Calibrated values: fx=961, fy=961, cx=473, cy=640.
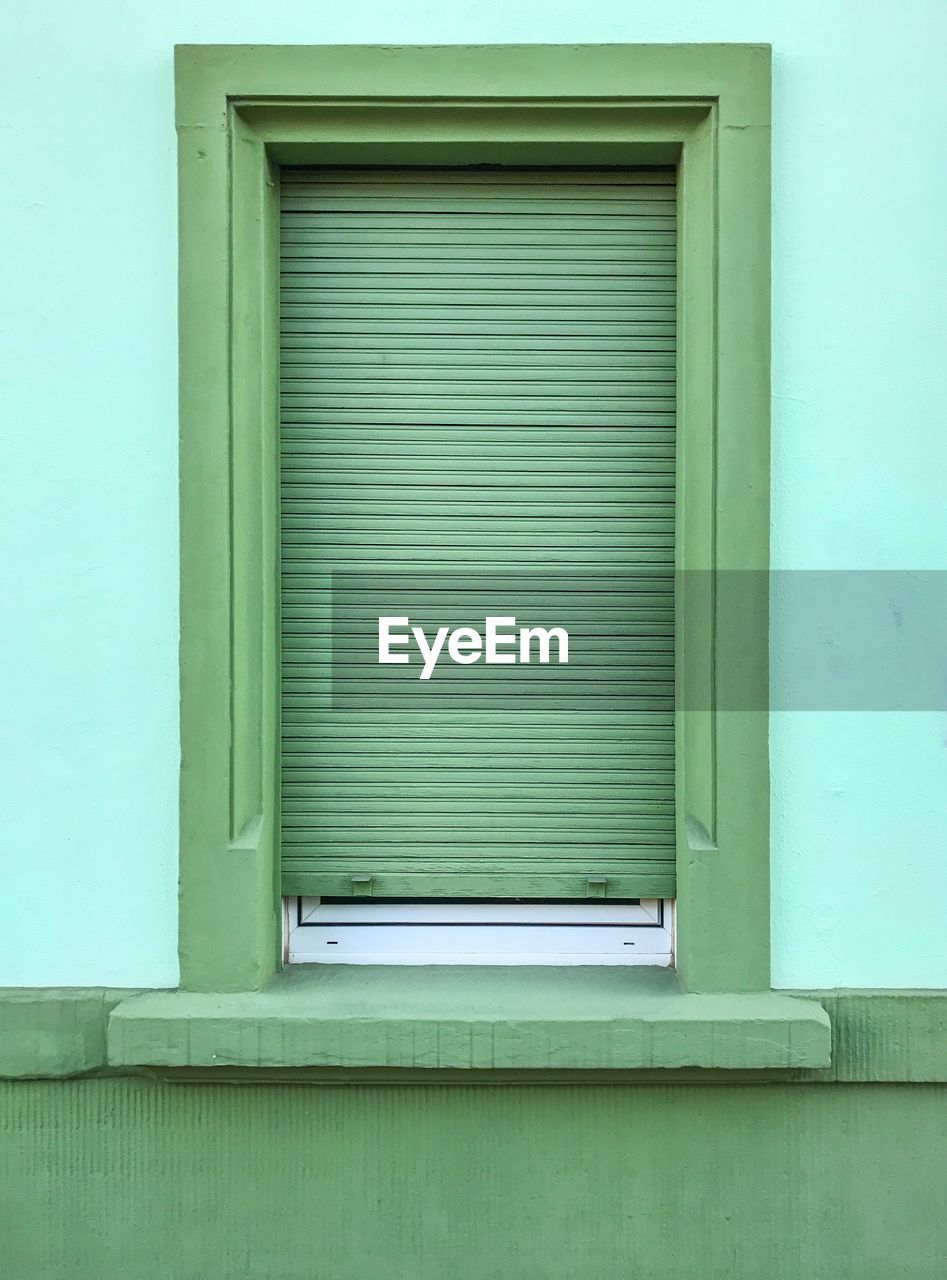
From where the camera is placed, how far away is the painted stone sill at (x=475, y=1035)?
8.59 ft

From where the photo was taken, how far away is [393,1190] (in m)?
2.75

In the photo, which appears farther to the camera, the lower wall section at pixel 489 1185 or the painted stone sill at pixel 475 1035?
the lower wall section at pixel 489 1185

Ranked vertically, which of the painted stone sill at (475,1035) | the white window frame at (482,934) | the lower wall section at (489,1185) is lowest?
the lower wall section at (489,1185)

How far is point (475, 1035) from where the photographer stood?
104 inches

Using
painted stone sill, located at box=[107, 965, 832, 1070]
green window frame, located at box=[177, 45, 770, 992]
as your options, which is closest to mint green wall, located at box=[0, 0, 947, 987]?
green window frame, located at box=[177, 45, 770, 992]

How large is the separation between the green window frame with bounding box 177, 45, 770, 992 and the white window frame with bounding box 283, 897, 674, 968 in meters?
0.21

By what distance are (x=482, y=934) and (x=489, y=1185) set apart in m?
0.69

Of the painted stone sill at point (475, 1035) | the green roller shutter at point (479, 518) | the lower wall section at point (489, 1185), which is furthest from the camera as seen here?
the green roller shutter at point (479, 518)
